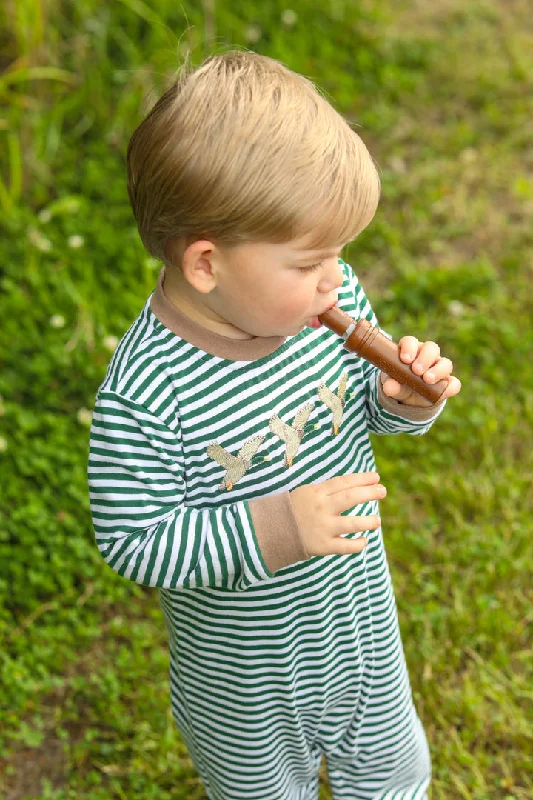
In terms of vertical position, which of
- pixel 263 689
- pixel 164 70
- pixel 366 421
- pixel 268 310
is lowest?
pixel 164 70

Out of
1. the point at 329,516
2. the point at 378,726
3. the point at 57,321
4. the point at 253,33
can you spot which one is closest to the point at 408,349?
the point at 329,516

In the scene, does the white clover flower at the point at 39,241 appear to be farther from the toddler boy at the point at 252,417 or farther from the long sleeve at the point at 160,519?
the long sleeve at the point at 160,519

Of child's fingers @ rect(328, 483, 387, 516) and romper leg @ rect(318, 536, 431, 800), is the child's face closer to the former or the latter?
child's fingers @ rect(328, 483, 387, 516)

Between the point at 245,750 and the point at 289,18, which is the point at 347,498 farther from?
the point at 289,18

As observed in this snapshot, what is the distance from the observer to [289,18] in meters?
3.99

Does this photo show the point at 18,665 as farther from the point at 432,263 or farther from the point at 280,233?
the point at 432,263

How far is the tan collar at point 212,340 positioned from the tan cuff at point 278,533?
209mm

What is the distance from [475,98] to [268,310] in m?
2.91

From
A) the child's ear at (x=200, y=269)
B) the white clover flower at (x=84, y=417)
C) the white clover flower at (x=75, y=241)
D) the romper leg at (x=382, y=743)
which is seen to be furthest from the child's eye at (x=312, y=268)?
the white clover flower at (x=75, y=241)

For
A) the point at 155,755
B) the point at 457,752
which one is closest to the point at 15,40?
the point at 155,755

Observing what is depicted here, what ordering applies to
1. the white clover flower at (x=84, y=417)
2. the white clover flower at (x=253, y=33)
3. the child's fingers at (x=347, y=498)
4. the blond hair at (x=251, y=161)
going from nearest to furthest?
the blond hair at (x=251, y=161) → the child's fingers at (x=347, y=498) → the white clover flower at (x=84, y=417) → the white clover flower at (x=253, y=33)

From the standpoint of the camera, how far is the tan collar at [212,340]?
4.61 ft

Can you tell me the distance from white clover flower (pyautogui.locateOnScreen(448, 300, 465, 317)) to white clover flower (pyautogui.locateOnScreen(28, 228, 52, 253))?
1296 millimetres

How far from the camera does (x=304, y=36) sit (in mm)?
3992
